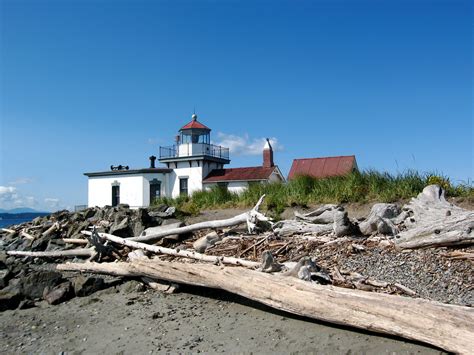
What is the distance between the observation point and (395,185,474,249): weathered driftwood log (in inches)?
276

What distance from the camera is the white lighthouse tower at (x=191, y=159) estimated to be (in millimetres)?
32938

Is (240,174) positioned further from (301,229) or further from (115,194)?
(301,229)

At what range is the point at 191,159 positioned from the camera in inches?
1299

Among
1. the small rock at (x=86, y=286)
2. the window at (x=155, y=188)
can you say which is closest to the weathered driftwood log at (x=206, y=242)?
the small rock at (x=86, y=286)

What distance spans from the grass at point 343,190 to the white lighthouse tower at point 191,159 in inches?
634

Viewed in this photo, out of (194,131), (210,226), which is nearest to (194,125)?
(194,131)

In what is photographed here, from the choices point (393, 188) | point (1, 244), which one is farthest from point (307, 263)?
point (1, 244)

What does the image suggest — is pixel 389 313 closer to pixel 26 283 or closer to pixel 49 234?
pixel 26 283

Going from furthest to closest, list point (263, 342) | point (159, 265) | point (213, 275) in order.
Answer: point (159, 265)
point (213, 275)
point (263, 342)

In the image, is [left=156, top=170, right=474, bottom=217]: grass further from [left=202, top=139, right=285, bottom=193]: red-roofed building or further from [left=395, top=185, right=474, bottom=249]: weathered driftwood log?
[left=202, top=139, right=285, bottom=193]: red-roofed building

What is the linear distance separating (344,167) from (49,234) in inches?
756

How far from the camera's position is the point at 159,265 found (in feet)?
25.8

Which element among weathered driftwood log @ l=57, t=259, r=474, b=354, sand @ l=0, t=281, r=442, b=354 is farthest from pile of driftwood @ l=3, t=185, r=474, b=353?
sand @ l=0, t=281, r=442, b=354

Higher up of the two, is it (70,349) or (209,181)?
(209,181)
